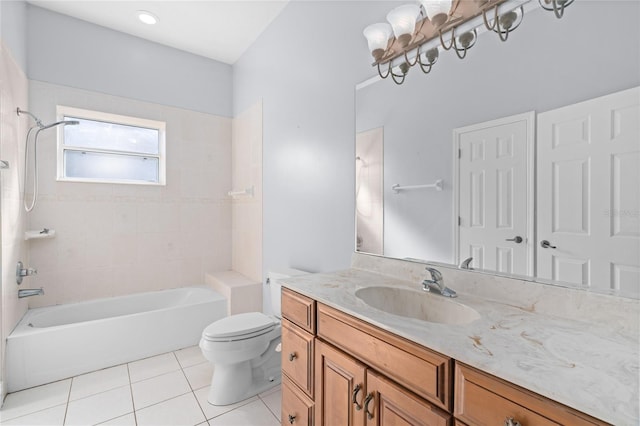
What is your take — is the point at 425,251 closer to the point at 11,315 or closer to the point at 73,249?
the point at 11,315

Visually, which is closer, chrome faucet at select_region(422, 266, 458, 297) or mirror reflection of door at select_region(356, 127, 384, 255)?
chrome faucet at select_region(422, 266, 458, 297)

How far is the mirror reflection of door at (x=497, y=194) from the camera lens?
3.48ft

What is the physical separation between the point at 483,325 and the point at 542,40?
38.4 inches

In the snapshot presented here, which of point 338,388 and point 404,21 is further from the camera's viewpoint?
point 404,21

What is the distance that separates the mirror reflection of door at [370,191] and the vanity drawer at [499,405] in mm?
940

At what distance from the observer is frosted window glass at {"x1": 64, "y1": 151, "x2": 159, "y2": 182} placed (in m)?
2.75

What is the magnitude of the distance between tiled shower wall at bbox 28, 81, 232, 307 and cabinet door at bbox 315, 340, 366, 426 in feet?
8.24

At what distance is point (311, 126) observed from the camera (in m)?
2.15

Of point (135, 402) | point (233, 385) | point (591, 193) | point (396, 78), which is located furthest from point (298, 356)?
point (396, 78)

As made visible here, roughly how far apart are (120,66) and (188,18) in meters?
0.85

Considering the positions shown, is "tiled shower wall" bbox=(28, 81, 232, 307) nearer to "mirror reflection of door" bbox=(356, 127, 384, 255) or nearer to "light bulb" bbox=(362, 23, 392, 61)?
"mirror reflection of door" bbox=(356, 127, 384, 255)

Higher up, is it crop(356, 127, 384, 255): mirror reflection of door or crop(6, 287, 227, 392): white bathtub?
crop(356, 127, 384, 255): mirror reflection of door

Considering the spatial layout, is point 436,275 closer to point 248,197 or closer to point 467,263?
point 467,263

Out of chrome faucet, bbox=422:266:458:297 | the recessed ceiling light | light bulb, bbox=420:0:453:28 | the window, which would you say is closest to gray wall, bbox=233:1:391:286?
light bulb, bbox=420:0:453:28
